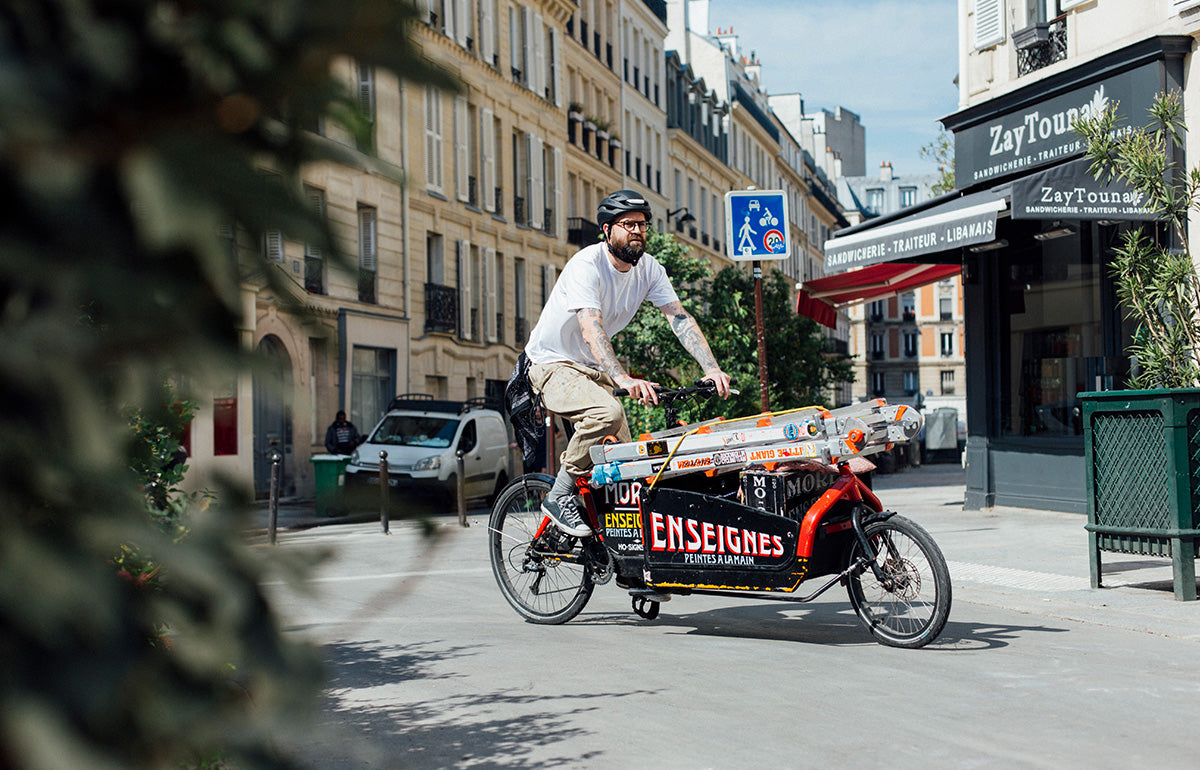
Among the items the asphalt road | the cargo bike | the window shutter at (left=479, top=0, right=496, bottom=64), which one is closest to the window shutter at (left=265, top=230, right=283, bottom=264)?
the asphalt road

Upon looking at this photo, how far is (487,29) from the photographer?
36.8m

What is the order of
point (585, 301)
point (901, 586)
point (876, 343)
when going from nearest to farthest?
point (901, 586) < point (585, 301) < point (876, 343)

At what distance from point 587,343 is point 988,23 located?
11295 millimetres

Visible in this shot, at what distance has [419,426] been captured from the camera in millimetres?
22844

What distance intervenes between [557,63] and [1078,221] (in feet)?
100

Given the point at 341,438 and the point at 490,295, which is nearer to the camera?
the point at 341,438

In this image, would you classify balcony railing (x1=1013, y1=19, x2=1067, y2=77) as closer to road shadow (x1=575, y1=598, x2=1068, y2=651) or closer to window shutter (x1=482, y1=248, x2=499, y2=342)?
road shadow (x1=575, y1=598, x2=1068, y2=651)

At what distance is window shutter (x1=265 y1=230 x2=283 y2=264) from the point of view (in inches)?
34.4

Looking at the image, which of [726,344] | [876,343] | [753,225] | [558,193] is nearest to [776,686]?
[753,225]

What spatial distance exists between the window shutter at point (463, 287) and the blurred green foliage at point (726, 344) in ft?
31.8

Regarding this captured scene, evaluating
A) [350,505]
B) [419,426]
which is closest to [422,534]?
[350,505]

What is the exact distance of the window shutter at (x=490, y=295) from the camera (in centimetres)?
3719

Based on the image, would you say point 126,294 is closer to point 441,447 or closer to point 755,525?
point 755,525

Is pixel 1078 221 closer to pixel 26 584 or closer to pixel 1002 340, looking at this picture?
pixel 1002 340
